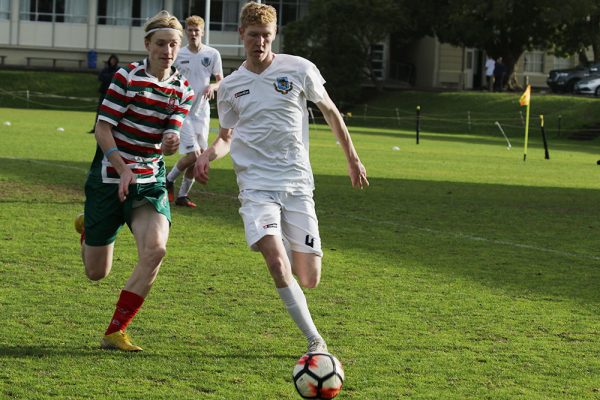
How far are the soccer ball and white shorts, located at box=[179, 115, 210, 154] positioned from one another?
30.6 feet

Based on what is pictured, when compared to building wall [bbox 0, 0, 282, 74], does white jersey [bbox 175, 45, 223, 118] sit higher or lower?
lower

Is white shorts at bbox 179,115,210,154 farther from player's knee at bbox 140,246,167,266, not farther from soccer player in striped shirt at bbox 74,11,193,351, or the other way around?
player's knee at bbox 140,246,167,266

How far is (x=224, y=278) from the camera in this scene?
420 inches

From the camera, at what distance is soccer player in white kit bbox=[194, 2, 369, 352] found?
7.65 m

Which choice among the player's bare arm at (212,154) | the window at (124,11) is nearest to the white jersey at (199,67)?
the player's bare arm at (212,154)

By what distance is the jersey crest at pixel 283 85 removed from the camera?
775cm

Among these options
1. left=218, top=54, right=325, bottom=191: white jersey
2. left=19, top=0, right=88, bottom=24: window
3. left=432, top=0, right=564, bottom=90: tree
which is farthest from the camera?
left=19, top=0, right=88, bottom=24: window

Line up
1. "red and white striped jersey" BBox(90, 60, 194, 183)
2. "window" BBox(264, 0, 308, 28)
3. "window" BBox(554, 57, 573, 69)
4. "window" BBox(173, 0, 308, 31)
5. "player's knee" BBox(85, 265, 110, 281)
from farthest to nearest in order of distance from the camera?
"window" BBox(554, 57, 573, 69) → "window" BBox(264, 0, 308, 28) → "window" BBox(173, 0, 308, 31) → "player's knee" BBox(85, 265, 110, 281) → "red and white striped jersey" BBox(90, 60, 194, 183)

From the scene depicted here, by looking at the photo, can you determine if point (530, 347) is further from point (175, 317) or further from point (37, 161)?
Answer: point (37, 161)

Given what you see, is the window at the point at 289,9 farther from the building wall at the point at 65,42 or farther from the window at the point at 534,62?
the window at the point at 534,62

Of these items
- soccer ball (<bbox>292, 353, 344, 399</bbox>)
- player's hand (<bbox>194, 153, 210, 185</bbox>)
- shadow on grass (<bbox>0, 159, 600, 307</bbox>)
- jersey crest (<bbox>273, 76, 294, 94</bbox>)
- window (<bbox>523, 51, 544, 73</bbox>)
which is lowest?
shadow on grass (<bbox>0, 159, 600, 307</bbox>)

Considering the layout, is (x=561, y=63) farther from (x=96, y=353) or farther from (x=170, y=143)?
(x=96, y=353)

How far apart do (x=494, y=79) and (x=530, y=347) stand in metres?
57.6

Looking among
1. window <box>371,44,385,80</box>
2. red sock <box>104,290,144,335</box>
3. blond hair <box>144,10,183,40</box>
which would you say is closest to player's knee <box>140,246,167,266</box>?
red sock <box>104,290,144,335</box>
